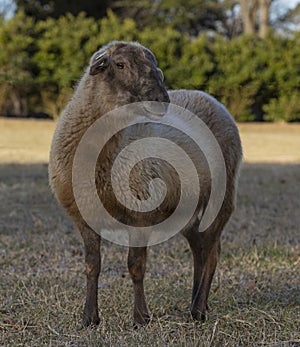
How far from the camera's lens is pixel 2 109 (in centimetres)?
2286

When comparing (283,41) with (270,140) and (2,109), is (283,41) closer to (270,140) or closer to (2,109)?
(270,140)

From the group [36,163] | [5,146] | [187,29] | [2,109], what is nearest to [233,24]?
[187,29]

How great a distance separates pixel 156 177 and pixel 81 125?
57 centimetres

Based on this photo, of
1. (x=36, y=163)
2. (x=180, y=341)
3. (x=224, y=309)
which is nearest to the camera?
(x=180, y=341)

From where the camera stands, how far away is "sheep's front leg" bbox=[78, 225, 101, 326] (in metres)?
3.89

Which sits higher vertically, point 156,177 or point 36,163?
point 156,177

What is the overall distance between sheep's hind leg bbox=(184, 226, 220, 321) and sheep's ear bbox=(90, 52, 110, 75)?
1.39 metres

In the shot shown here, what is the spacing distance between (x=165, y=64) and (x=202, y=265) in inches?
731

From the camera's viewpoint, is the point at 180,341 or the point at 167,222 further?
the point at 167,222

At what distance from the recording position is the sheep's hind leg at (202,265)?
423 cm

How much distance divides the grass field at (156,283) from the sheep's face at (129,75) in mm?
1355

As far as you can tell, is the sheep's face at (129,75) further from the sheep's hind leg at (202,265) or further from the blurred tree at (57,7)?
the blurred tree at (57,7)

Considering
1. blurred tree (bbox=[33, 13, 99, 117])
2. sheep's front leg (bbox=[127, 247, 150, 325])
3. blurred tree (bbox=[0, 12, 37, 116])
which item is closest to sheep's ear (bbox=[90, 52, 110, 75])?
sheep's front leg (bbox=[127, 247, 150, 325])

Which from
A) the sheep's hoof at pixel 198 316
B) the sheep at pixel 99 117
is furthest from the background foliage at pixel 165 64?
the sheep's hoof at pixel 198 316
